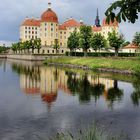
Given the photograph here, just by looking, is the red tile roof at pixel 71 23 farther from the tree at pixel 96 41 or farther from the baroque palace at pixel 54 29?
the tree at pixel 96 41

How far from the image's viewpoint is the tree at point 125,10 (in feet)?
22.1

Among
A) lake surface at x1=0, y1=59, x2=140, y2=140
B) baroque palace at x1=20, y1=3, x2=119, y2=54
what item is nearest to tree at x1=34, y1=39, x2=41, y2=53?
baroque palace at x1=20, y1=3, x2=119, y2=54

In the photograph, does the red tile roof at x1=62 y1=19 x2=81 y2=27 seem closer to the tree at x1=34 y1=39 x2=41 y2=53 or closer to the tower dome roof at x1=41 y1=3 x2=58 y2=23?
the tower dome roof at x1=41 y1=3 x2=58 y2=23

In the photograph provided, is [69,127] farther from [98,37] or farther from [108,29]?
[108,29]

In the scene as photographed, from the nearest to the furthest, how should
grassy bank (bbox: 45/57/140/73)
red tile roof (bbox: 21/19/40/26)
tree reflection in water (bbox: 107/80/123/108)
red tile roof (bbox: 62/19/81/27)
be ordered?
tree reflection in water (bbox: 107/80/123/108) < grassy bank (bbox: 45/57/140/73) < red tile roof (bbox: 62/19/81/27) < red tile roof (bbox: 21/19/40/26)

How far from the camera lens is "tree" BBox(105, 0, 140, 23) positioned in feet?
22.1

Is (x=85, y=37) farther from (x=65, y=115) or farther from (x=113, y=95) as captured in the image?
(x=65, y=115)

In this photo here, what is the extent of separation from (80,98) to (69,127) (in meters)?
11.6

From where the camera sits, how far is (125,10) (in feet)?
22.1

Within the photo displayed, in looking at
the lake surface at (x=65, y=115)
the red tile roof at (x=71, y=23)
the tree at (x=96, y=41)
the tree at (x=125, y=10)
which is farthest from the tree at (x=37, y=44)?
the tree at (x=125, y=10)

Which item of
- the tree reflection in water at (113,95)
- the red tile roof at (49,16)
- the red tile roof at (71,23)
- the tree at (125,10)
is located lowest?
the tree reflection in water at (113,95)

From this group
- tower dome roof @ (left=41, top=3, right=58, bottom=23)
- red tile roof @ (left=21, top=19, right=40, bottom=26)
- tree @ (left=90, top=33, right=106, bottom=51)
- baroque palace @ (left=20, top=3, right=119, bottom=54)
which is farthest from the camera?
red tile roof @ (left=21, top=19, right=40, bottom=26)

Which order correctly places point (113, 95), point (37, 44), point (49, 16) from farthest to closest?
1. point (49, 16)
2. point (37, 44)
3. point (113, 95)

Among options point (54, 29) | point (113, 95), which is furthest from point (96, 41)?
point (113, 95)
